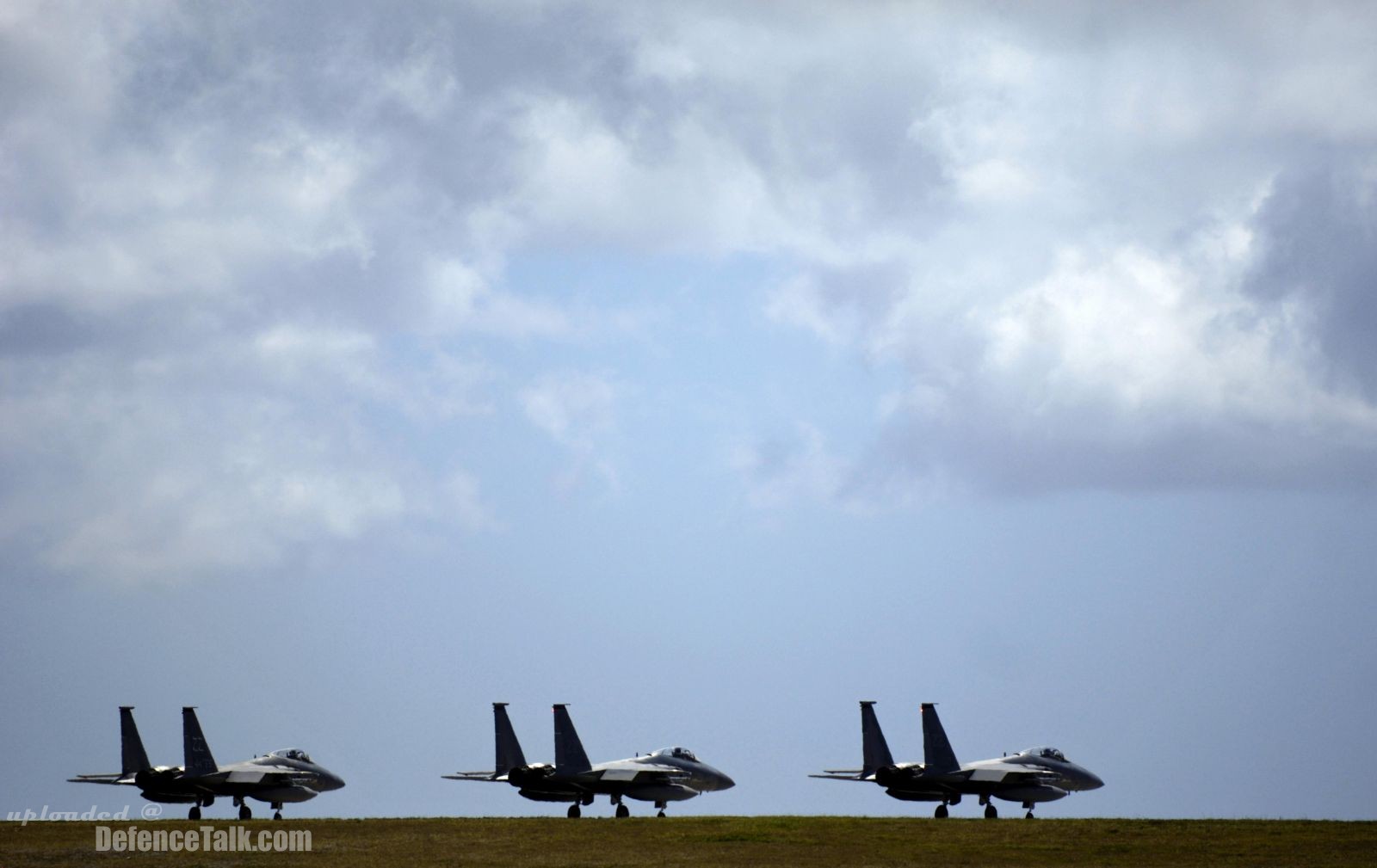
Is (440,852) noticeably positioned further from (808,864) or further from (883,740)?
(883,740)

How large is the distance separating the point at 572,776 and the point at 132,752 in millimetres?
18625

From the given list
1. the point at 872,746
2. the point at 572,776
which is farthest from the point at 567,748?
the point at 872,746

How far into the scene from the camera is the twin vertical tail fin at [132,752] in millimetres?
64250

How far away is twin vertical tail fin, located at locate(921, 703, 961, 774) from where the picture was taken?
63.0 meters

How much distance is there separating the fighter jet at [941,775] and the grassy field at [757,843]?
4.05 metres

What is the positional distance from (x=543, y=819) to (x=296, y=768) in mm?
14689

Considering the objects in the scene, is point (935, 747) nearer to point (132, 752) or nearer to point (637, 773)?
point (637, 773)

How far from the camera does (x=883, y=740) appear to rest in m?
64.2

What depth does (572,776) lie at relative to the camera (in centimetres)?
6262

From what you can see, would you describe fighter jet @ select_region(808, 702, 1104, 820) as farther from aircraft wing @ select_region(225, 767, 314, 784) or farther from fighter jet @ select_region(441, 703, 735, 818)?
Result: aircraft wing @ select_region(225, 767, 314, 784)

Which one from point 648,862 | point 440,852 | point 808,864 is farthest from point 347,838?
point 808,864

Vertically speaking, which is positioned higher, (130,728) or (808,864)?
(130,728)
